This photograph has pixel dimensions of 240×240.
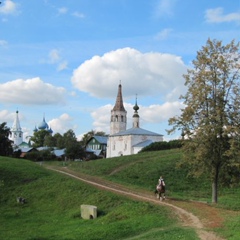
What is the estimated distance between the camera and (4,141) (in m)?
62.5

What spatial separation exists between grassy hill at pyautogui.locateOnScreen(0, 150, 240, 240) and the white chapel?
31453 millimetres

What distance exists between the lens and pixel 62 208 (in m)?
24.8

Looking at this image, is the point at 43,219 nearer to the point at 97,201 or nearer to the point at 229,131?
the point at 97,201

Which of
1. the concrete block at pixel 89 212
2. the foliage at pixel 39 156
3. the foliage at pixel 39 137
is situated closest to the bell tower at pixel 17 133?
the foliage at pixel 39 137

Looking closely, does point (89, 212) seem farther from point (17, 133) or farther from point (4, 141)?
point (17, 133)

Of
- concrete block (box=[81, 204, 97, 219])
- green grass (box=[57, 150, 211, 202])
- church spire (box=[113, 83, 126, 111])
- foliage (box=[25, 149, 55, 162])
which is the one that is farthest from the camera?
church spire (box=[113, 83, 126, 111])

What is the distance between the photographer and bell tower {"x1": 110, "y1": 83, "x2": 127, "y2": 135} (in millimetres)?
84125

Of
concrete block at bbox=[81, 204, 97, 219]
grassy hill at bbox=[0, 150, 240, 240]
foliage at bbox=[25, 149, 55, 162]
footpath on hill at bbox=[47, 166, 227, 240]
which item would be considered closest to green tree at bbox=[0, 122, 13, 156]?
foliage at bbox=[25, 149, 55, 162]

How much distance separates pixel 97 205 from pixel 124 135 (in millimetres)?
51336

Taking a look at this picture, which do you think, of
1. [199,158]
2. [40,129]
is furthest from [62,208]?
[40,129]

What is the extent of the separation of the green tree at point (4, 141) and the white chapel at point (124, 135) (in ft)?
67.3

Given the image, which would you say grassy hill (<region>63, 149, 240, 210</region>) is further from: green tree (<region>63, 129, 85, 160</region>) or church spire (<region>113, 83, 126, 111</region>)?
church spire (<region>113, 83, 126, 111</region>)

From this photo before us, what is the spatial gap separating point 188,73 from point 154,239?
10.8m

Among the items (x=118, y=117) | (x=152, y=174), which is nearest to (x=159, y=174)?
(x=152, y=174)
